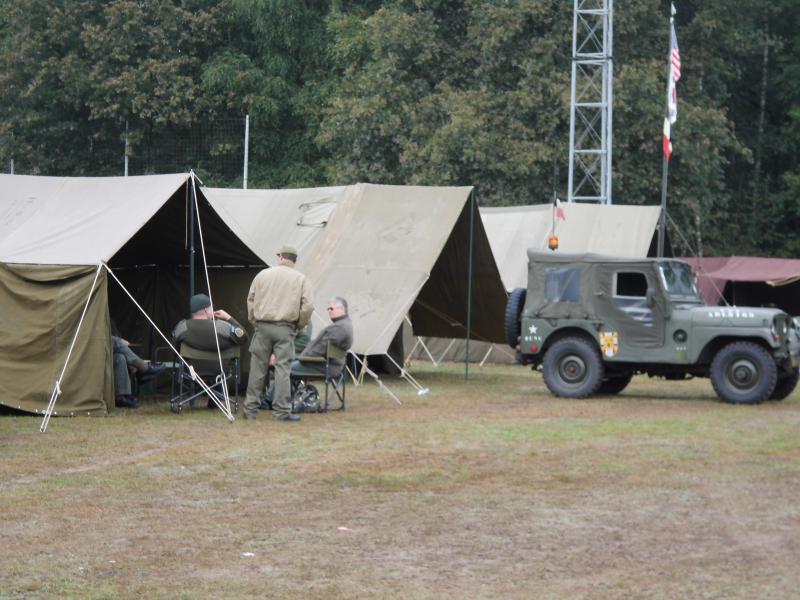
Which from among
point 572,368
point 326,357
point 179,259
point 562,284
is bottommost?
point 572,368

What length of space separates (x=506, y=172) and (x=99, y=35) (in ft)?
42.4

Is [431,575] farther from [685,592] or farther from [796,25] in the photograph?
[796,25]

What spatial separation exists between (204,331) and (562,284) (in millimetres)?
4399

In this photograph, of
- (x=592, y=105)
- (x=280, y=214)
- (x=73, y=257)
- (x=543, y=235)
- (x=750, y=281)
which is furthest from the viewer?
(x=592, y=105)

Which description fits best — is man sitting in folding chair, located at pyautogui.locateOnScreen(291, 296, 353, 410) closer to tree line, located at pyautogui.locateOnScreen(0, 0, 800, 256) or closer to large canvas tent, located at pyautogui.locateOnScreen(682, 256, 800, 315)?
large canvas tent, located at pyautogui.locateOnScreen(682, 256, 800, 315)

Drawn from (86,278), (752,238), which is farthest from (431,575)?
(752,238)

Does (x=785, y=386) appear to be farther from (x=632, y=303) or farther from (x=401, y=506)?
(x=401, y=506)

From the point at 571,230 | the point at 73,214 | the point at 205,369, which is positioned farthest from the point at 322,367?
the point at 571,230

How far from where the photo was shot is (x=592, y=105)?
28578 mm

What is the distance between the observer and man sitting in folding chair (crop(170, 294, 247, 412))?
1290 cm

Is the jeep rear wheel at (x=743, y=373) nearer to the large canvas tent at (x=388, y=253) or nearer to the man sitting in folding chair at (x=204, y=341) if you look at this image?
the large canvas tent at (x=388, y=253)

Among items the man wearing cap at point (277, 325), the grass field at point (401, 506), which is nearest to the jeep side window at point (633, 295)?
the grass field at point (401, 506)

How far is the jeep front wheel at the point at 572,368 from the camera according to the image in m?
15.1

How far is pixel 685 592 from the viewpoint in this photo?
19.5 ft
